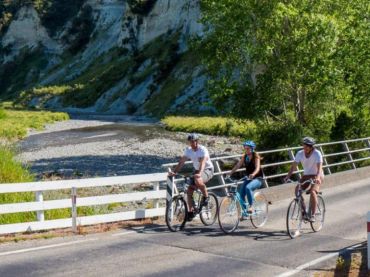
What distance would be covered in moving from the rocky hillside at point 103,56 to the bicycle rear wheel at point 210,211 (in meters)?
61.2

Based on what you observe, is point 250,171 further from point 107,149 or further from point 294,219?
point 107,149

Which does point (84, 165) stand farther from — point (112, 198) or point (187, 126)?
point (187, 126)

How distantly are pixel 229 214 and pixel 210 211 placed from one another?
2.51 ft

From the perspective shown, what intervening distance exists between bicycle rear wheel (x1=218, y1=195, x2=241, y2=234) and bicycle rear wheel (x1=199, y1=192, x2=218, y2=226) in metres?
0.46

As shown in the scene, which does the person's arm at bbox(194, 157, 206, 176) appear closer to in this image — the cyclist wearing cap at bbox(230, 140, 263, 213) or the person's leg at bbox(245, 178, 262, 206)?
the cyclist wearing cap at bbox(230, 140, 263, 213)

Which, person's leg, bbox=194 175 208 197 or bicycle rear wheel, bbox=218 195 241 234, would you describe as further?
person's leg, bbox=194 175 208 197

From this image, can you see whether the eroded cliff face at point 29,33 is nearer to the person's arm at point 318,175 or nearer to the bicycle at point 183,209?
the bicycle at point 183,209

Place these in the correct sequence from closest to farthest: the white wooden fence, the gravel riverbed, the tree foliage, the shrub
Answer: the white wooden fence, the tree foliage, the gravel riverbed, the shrub

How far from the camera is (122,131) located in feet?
201

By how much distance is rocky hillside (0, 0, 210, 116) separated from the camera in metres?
91.6

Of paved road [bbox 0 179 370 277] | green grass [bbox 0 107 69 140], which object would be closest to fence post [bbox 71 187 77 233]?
paved road [bbox 0 179 370 277]

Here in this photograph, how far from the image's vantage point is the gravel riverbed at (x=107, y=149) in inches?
1333

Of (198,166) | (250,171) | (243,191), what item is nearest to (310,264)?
(243,191)

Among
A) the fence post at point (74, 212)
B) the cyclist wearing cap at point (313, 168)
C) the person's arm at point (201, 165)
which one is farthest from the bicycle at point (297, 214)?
the fence post at point (74, 212)
